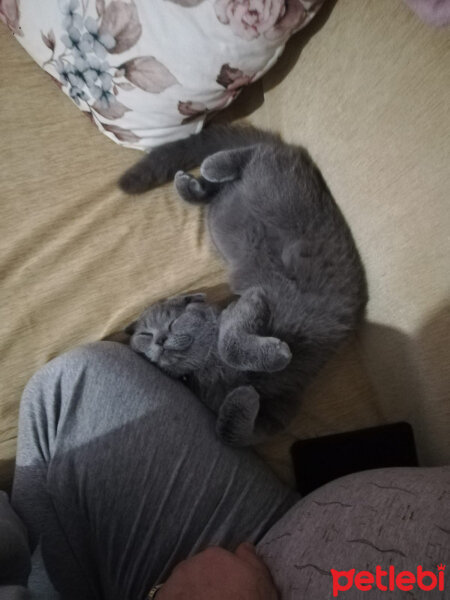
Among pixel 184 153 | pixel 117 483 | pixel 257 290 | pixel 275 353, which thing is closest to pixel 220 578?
pixel 117 483

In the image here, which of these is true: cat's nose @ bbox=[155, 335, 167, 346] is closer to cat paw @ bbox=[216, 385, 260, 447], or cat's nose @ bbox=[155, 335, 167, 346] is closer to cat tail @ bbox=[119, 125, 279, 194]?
cat paw @ bbox=[216, 385, 260, 447]

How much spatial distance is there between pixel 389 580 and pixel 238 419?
1.27 ft

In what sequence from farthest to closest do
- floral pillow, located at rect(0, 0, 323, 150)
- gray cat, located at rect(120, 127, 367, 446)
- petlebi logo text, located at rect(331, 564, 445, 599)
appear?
1. gray cat, located at rect(120, 127, 367, 446)
2. floral pillow, located at rect(0, 0, 323, 150)
3. petlebi logo text, located at rect(331, 564, 445, 599)

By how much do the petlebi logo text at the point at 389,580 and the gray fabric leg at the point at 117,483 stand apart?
0.29m

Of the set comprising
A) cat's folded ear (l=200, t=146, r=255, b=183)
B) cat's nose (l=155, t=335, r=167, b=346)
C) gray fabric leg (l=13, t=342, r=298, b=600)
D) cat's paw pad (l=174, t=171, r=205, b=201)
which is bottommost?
gray fabric leg (l=13, t=342, r=298, b=600)

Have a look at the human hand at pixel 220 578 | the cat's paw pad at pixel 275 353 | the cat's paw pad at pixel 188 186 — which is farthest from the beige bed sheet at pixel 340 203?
the human hand at pixel 220 578

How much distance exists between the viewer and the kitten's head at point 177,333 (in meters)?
0.93

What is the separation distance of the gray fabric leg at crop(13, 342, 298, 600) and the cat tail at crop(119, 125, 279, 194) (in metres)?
0.36

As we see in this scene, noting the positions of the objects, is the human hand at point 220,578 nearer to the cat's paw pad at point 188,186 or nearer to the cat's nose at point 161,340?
the cat's nose at point 161,340

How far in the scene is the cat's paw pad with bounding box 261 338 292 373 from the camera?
2.85 ft

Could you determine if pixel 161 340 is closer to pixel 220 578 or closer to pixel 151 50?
pixel 220 578

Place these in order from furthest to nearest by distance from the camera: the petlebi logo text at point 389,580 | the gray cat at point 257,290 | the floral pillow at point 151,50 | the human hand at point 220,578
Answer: the gray cat at point 257,290 < the floral pillow at point 151,50 < the human hand at point 220,578 < the petlebi logo text at point 389,580

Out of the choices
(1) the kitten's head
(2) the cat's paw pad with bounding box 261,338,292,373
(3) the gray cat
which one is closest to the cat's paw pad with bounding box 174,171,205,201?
(3) the gray cat

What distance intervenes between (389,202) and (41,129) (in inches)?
27.4
